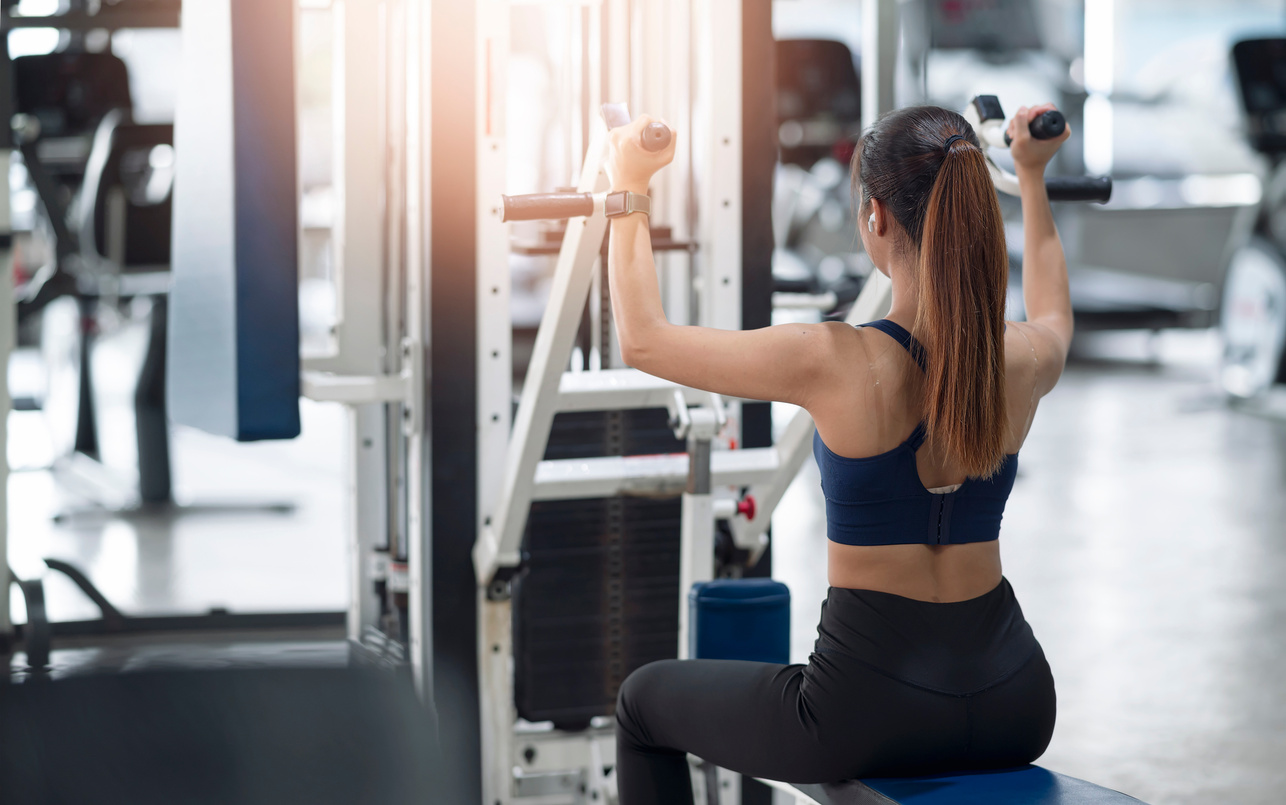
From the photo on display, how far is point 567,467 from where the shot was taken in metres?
2.08

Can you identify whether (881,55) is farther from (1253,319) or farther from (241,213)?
(1253,319)

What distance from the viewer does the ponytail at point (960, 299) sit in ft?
4.55

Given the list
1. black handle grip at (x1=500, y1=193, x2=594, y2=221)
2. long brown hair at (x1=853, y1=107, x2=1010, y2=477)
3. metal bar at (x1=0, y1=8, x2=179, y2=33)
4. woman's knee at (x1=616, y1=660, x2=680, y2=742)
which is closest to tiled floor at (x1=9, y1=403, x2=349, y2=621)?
metal bar at (x1=0, y1=8, x2=179, y2=33)

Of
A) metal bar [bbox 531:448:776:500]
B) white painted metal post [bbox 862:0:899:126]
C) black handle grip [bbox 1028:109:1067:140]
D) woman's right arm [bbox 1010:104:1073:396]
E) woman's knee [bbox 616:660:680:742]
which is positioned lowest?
woman's knee [bbox 616:660:680:742]

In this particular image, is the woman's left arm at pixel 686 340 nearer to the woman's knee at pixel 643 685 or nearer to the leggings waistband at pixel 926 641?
the leggings waistband at pixel 926 641

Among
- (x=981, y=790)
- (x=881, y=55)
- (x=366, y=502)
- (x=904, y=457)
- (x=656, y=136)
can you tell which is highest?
(x=881, y=55)

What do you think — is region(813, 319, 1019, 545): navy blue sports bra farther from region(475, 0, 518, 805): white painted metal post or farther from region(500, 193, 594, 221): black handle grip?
region(475, 0, 518, 805): white painted metal post

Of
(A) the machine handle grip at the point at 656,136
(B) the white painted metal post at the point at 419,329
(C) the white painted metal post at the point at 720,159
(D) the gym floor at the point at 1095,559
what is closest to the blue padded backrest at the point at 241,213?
(B) the white painted metal post at the point at 419,329

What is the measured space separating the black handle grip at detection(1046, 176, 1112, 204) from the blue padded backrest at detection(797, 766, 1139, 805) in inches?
34.0

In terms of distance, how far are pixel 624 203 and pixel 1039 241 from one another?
2.13 ft

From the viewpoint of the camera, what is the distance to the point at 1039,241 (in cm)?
180

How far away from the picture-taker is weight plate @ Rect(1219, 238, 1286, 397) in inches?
261

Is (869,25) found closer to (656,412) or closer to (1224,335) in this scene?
(656,412)

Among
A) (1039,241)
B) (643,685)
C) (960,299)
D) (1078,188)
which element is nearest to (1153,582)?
(1078,188)
